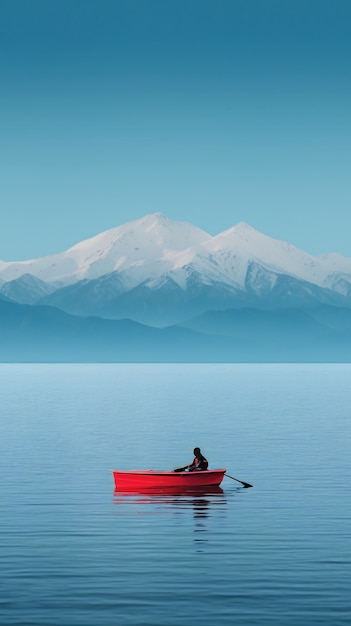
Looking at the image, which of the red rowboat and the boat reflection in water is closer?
the boat reflection in water

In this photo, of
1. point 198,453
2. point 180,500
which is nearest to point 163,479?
point 180,500

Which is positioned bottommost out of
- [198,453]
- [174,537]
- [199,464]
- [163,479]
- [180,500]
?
[174,537]

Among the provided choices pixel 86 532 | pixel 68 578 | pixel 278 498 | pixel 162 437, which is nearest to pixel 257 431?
pixel 162 437

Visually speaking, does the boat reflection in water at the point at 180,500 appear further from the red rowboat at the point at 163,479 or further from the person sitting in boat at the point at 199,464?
the person sitting in boat at the point at 199,464

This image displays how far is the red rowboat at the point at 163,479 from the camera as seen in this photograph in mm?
58375

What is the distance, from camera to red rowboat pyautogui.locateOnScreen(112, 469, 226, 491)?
5838 centimetres

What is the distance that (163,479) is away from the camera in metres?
58.7

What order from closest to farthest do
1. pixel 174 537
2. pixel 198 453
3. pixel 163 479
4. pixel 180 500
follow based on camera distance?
pixel 174 537 → pixel 180 500 → pixel 198 453 → pixel 163 479

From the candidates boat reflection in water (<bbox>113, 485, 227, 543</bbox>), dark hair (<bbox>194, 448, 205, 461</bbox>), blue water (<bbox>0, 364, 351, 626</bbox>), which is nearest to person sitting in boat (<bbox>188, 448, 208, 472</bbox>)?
dark hair (<bbox>194, 448, 205, 461</bbox>)

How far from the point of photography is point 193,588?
34750mm

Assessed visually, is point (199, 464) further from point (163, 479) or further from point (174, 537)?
point (174, 537)

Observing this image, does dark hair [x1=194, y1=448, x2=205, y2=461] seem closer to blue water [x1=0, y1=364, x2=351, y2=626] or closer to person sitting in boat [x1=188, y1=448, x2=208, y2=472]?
person sitting in boat [x1=188, y1=448, x2=208, y2=472]

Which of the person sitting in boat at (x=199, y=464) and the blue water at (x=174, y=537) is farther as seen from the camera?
the person sitting in boat at (x=199, y=464)

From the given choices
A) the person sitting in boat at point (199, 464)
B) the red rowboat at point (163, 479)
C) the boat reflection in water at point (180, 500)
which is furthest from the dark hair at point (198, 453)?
the boat reflection in water at point (180, 500)
